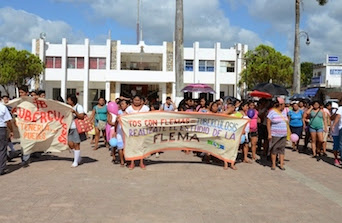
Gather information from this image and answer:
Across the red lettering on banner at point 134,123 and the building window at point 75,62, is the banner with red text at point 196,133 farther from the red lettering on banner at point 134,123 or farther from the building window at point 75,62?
the building window at point 75,62

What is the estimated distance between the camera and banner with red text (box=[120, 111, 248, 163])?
356 inches

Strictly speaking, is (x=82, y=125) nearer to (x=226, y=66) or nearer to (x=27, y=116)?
(x=27, y=116)

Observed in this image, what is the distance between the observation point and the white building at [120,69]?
39.1 metres

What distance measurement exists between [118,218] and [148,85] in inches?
1469

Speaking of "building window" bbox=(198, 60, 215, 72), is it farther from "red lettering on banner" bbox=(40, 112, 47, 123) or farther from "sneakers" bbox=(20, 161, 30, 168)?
"sneakers" bbox=(20, 161, 30, 168)

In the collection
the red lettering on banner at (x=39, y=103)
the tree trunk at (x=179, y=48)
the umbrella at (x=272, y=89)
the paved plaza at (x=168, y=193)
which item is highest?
the tree trunk at (x=179, y=48)

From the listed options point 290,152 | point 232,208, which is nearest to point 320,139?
point 290,152

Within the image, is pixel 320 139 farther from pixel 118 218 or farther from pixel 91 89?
pixel 91 89

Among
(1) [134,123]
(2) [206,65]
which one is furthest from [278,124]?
(2) [206,65]

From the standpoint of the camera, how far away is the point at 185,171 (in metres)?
8.59

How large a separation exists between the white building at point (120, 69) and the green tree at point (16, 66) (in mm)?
4661

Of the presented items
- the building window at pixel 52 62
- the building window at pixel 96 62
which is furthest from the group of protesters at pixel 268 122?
the building window at pixel 52 62

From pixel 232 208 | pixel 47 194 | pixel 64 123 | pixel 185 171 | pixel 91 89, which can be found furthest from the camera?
pixel 91 89

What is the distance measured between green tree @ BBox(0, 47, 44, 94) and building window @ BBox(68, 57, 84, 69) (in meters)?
5.56
